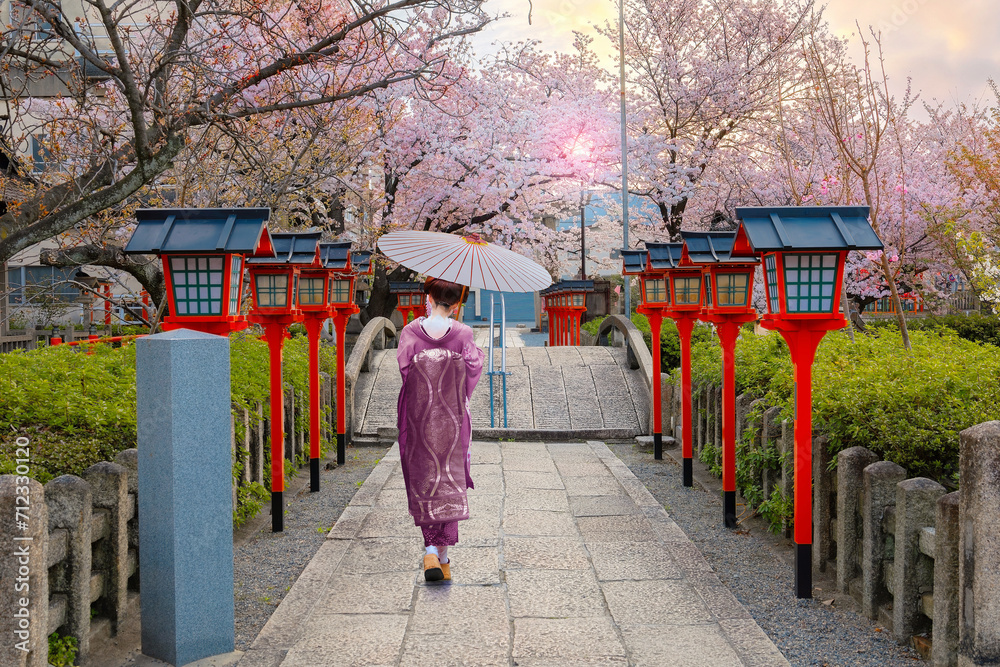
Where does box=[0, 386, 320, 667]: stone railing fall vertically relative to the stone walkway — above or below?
above

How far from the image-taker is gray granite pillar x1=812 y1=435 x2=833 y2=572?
172 inches

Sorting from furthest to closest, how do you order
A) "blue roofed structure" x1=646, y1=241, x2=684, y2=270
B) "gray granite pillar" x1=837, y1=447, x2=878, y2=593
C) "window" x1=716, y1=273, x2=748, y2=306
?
"blue roofed structure" x1=646, y1=241, x2=684, y2=270 → "window" x1=716, y1=273, x2=748, y2=306 → "gray granite pillar" x1=837, y1=447, x2=878, y2=593

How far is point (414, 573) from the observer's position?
4.56 metres

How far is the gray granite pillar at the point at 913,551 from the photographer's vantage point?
3.35 metres

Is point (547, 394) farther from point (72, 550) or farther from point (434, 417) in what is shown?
point (72, 550)

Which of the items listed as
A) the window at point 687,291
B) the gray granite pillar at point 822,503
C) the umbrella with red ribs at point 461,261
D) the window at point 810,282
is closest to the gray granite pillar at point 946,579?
the gray granite pillar at point 822,503

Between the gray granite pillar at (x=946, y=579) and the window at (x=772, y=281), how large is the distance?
161cm

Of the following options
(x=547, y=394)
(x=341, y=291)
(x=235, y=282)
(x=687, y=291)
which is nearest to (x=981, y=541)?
(x=235, y=282)

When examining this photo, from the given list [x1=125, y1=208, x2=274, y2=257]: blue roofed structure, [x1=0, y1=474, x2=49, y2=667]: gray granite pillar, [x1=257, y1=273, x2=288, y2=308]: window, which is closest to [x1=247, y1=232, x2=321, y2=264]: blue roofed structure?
[x1=257, y1=273, x2=288, y2=308]: window

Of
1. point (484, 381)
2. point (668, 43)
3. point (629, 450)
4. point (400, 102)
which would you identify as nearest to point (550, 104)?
point (668, 43)

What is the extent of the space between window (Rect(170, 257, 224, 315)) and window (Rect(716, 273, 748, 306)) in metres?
3.84

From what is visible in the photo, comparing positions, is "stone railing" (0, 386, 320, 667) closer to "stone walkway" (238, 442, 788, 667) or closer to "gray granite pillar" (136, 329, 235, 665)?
"gray granite pillar" (136, 329, 235, 665)

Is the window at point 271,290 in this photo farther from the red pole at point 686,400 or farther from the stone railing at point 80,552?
the red pole at point 686,400

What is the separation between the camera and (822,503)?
4391 mm
